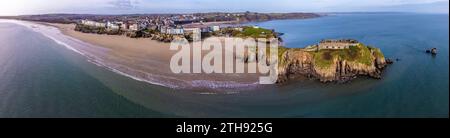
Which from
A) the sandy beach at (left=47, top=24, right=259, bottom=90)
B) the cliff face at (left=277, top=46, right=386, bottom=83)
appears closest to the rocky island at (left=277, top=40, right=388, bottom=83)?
the cliff face at (left=277, top=46, right=386, bottom=83)

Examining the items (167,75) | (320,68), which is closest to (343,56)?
(320,68)

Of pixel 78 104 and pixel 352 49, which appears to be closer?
pixel 78 104

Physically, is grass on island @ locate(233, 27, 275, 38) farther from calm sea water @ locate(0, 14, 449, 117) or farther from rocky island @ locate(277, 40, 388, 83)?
calm sea water @ locate(0, 14, 449, 117)

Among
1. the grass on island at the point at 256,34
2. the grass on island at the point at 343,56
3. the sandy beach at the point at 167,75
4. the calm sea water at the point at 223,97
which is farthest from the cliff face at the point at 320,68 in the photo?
the grass on island at the point at 256,34

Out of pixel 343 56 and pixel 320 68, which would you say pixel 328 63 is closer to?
pixel 320 68

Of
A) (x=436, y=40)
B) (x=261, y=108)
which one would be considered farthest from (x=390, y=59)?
(x=261, y=108)

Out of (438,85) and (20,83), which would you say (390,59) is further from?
(20,83)

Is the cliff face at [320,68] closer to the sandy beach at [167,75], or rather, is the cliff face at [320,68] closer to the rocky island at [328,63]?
the rocky island at [328,63]
